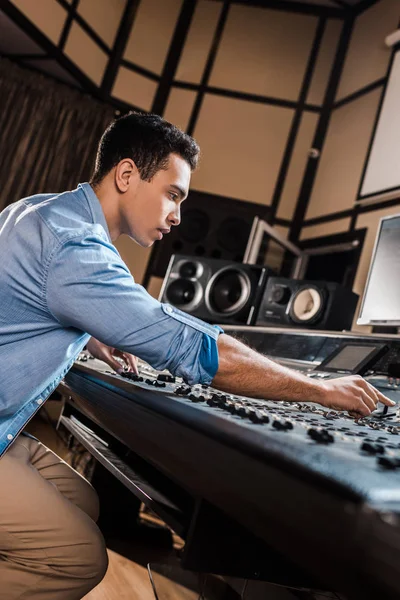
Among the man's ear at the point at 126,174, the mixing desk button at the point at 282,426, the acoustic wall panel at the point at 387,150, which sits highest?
the acoustic wall panel at the point at 387,150

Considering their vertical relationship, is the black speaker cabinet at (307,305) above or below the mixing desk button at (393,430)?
above

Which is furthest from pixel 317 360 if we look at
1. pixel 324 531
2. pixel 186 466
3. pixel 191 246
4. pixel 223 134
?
pixel 223 134

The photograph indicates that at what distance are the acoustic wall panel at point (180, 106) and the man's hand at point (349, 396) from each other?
4.58 m

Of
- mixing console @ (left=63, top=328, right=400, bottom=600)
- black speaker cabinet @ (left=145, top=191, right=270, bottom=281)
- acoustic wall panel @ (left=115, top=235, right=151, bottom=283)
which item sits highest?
black speaker cabinet @ (left=145, top=191, right=270, bottom=281)

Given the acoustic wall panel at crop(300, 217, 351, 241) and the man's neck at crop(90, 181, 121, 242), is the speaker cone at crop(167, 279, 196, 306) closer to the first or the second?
the acoustic wall panel at crop(300, 217, 351, 241)

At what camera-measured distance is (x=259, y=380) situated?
86cm

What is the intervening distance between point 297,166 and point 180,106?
1.26 m

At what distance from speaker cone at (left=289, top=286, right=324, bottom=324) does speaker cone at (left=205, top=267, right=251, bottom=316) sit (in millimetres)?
453

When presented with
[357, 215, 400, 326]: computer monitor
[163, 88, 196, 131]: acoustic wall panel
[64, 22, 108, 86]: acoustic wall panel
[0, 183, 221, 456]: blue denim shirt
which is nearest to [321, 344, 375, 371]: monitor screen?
[357, 215, 400, 326]: computer monitor

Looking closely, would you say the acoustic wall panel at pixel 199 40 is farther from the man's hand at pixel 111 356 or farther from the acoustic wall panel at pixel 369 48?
the man's hand at pixel 111 356

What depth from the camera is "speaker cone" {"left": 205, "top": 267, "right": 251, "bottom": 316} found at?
10.9 ft

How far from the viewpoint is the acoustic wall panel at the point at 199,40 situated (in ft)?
17.1

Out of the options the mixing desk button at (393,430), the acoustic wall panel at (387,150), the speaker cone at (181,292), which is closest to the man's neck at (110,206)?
the mixing desk button at (393,430)

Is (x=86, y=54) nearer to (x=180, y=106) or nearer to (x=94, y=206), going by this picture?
(x=180, y=106)
